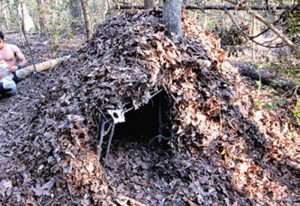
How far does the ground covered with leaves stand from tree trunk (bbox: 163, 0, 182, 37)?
0.43 feet

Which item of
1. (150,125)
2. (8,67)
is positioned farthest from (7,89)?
(150,125)

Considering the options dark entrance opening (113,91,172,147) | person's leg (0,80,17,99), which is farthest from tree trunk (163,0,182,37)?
person's leg (0,80,17,99)

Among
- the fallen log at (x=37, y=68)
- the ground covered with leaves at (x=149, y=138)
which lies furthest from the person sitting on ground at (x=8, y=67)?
the ground covered with leaves at (x=149, y=138)

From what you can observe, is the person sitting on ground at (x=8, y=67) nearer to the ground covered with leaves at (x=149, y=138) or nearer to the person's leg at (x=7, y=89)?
the person's leg at (x=7, y=89)

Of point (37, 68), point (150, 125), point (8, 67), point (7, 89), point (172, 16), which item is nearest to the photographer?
point (172, 16)

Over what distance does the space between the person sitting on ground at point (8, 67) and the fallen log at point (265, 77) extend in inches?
200

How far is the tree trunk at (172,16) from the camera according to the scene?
5.14 meters

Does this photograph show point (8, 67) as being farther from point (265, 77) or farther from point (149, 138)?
point (265, 77)

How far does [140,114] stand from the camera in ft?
18.3

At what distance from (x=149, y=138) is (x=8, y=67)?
3623 mm

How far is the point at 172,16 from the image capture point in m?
5.24

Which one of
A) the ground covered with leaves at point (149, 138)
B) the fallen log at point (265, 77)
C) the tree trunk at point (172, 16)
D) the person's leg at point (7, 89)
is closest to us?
the ground covered with leaves at point (149, 138)

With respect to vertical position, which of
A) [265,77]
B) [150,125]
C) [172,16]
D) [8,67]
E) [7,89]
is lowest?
[265,77]

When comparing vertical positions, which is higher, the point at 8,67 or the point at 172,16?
the point at 172,16
